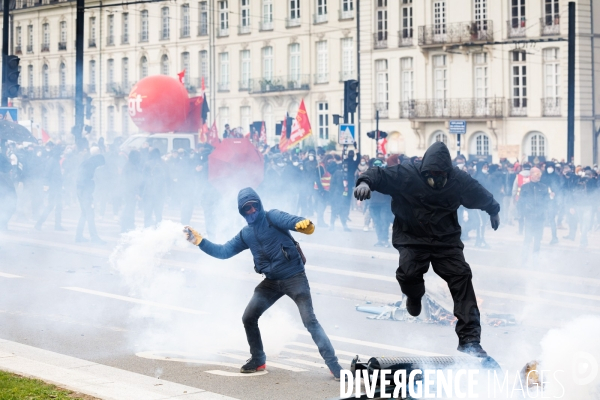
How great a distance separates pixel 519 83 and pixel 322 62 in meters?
11.3

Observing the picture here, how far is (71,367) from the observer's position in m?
7.95

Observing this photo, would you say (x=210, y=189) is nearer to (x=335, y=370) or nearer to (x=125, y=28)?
(x=335, y=370)

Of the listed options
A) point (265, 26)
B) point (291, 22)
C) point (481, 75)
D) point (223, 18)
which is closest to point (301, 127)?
point (481, 75)

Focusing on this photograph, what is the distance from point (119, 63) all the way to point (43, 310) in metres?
49.1

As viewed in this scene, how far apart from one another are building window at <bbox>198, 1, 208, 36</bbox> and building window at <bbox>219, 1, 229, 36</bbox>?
0.83 metres

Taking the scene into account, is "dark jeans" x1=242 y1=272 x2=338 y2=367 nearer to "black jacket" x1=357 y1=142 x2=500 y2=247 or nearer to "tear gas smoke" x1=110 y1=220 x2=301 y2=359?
A: "tear gas smoke" x1=110 y1=220 x2=301 y2=359

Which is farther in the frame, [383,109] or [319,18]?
[319,18]

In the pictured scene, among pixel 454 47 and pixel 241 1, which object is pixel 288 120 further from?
pixel 241 1

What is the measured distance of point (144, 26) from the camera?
56.3m

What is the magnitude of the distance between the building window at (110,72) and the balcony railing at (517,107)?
25.9 m

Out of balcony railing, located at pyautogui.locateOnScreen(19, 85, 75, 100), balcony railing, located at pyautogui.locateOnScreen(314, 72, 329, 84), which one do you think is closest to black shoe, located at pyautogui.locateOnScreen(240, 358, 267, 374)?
balcony railing, located at pyautogui.locateOnScreen(314, 72, 329, 84)

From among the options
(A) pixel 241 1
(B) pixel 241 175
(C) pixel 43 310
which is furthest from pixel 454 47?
(C) pixel 43 310

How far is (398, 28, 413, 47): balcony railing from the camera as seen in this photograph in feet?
152

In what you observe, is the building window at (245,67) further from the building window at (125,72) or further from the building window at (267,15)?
the building window at (125,72)
